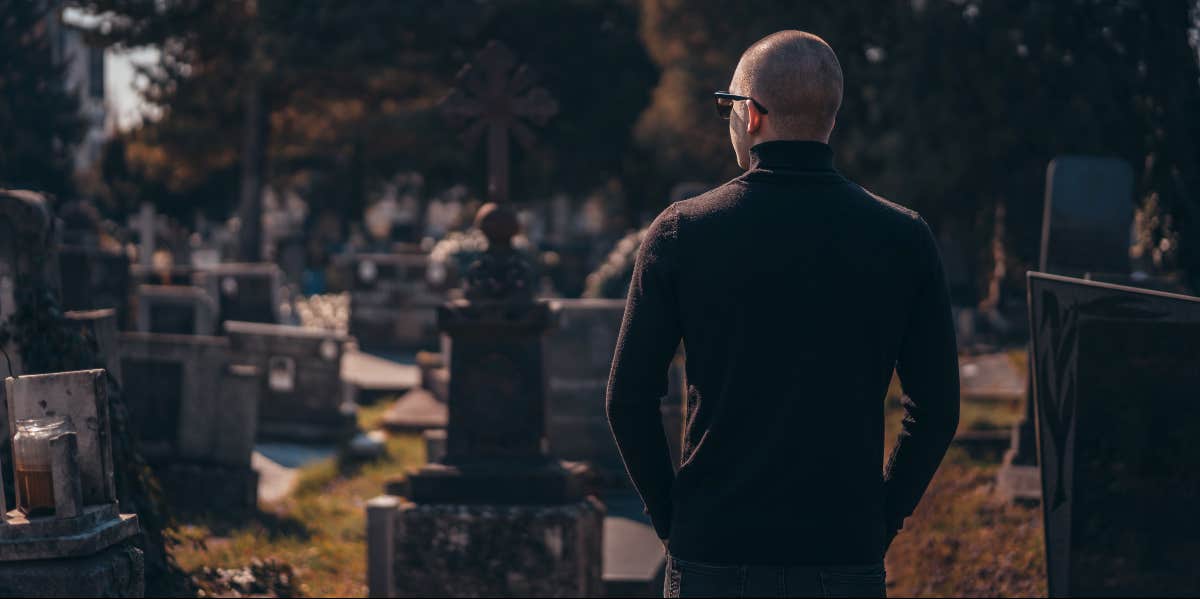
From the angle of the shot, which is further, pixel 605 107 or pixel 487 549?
pixel 605 107

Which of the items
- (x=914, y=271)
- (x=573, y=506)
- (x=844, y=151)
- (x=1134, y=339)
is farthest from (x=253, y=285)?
(x=914, y=271)

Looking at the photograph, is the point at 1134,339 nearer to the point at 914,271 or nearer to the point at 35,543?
the point at 914,271

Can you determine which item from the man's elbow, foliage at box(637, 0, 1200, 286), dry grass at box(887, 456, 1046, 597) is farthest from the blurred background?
the man's elbow

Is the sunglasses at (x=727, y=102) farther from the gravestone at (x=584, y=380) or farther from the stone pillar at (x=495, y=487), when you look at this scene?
the gravestone at (x=584, y=380)

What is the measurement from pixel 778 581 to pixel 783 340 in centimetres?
46

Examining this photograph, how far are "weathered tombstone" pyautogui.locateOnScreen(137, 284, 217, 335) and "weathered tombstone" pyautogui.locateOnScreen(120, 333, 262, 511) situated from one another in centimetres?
422

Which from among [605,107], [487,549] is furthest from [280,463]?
[605,107]

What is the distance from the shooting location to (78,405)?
3545 millimetres

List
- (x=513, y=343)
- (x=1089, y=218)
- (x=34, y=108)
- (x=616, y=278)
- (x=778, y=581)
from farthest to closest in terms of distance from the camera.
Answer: (x=34, y=108), (x=616, y=278), (x=1089, y=218), (x=513, y=343), (x=778, y=581)

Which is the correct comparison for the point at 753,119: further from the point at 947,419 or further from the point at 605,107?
the point at 605,107

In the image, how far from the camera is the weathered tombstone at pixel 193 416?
31.4 ft

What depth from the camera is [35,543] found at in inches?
133

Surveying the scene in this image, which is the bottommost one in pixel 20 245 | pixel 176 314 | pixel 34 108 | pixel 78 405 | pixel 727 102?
pixel 176 314

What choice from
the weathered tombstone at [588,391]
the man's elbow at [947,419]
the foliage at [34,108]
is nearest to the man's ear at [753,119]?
the man's elbow at [947,419]
